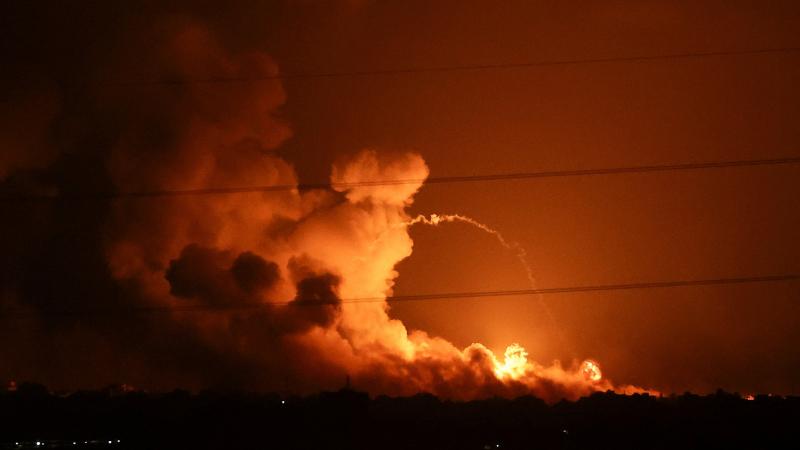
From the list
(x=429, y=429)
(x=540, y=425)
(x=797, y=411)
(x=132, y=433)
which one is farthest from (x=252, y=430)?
(x=797, y=411)

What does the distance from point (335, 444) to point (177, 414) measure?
12300mm

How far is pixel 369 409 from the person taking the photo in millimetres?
64688

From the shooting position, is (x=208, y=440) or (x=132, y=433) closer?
(x=208, y=440)

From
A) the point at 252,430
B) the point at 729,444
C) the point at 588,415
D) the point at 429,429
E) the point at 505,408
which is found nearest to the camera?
the point at 729,444

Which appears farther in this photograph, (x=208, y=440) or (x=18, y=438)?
→ (x=18, y=438)

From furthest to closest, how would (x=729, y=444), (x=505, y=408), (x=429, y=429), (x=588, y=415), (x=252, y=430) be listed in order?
1. (x=505, y=408)
2. (x=588, y=415)
3. (x=429, y=429)
4. (x=252, y=430)
5. (x=729, y=444)

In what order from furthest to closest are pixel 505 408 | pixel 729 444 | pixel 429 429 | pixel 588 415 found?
pixel 505 408
pixel 588 415
pixel 429 429
pixel 729 444

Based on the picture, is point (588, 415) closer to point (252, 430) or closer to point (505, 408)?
point (505, 408)

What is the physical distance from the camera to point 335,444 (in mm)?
50469

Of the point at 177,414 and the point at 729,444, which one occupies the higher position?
the point at 177,414

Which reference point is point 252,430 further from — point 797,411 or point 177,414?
point 797,411

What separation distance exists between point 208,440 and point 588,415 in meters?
26.5

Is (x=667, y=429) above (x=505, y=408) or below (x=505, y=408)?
below

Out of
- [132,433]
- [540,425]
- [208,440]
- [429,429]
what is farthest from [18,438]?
[540,425]
